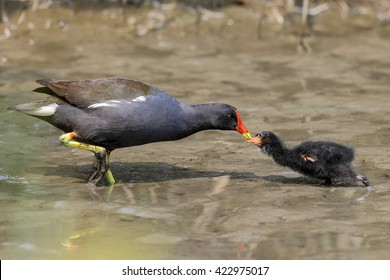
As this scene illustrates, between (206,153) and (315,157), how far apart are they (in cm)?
132

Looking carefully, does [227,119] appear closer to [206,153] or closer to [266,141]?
[266,141]

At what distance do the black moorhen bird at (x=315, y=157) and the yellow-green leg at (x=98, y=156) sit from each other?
1.25 metres

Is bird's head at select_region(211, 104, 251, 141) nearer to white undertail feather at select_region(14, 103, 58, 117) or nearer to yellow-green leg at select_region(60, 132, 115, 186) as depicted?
yellow-green leg at select_region(60, 132, 115, 186)

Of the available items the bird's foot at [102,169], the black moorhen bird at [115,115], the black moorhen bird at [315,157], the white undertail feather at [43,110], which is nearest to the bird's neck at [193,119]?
the black moorhen bird at [115,115]

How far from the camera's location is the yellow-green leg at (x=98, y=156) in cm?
765

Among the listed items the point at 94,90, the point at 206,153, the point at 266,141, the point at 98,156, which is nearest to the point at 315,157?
the point at 266,141

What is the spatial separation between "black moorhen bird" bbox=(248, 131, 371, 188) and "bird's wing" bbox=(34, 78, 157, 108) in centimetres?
110

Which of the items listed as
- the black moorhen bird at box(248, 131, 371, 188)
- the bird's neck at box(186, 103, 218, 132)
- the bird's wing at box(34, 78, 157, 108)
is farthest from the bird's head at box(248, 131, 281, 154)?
the bird's wing at box(34, 78, 157, 108)

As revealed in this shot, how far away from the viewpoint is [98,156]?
7.78 m

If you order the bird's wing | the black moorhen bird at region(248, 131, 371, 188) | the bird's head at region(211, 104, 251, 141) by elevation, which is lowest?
the black moorhen bird at region(248, 131, 371, 188)

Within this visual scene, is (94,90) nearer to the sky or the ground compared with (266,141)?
nearer to the sky

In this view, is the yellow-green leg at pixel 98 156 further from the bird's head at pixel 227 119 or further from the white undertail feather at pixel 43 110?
the bird's head at pixel 227 119

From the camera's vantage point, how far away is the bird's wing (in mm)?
7648

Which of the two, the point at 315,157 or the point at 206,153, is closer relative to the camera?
the point at 315,157
